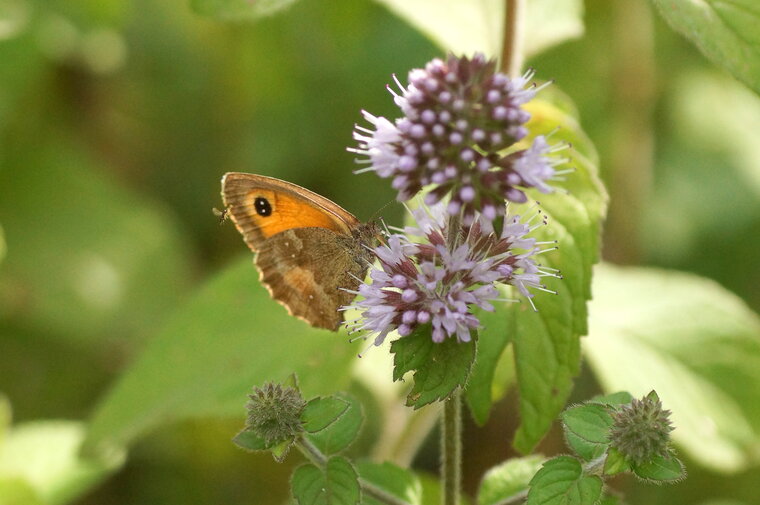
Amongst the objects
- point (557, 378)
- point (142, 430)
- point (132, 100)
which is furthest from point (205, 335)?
point (132, 100)

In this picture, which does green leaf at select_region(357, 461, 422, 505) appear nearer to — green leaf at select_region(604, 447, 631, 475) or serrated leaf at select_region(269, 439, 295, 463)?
serrated leaf at select_region(269, 439, 295, 463)

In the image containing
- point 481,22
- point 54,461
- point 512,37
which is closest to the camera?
point 512,37

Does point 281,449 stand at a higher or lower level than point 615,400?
higher

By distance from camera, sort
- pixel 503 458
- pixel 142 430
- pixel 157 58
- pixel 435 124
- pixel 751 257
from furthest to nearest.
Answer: pixel 157 58
pixel 751 257
pixel 503 458
pixel 142 430
pixel 435 124

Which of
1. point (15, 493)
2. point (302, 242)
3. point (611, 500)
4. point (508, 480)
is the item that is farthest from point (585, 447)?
point (15, 493)

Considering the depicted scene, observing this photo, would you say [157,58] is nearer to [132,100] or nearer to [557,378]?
[132,100]

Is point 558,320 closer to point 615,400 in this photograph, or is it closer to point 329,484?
point 615,400

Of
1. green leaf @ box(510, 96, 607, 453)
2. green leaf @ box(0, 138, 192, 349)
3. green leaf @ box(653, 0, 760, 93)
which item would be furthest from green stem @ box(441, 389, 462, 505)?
green leaf @ box(0, 138, 192, 349)
